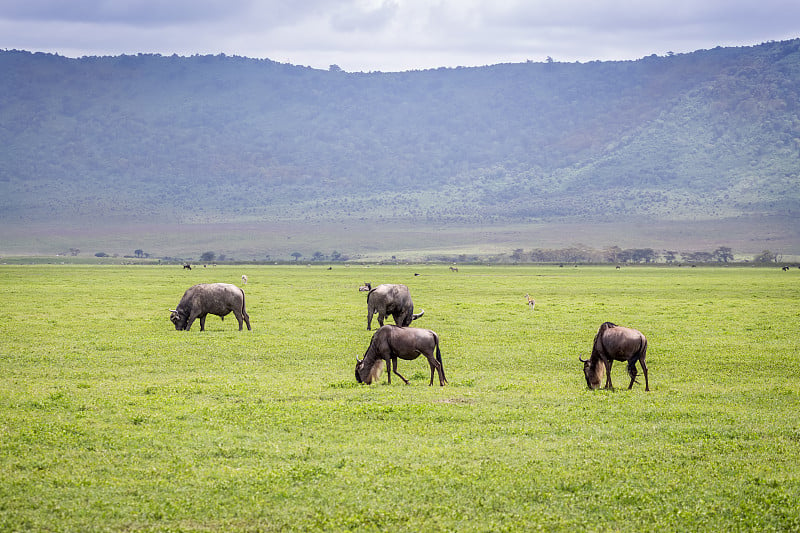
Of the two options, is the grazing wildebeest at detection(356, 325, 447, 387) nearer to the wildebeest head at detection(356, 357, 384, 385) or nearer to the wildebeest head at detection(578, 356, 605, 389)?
the wildebeest head at detection(356, 357, 384, 385)

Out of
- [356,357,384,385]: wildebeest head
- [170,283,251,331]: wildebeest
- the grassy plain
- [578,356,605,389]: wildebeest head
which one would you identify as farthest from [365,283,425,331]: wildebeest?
[578,356,605,389]: wildebeest head

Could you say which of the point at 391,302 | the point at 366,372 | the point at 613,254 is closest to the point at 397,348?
the point at 366,372

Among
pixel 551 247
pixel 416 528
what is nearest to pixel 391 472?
pixel 416 528

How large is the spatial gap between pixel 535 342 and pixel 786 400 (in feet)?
35.8

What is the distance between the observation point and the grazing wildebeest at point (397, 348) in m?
18.9

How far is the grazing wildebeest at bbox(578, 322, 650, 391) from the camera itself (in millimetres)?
18578

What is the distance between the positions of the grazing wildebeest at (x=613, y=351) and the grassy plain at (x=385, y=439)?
557mm

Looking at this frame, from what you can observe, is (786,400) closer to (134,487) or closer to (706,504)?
(706,504)

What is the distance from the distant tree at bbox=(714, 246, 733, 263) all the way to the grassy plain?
5778 inches

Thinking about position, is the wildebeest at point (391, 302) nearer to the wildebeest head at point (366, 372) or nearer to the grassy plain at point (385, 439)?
the grassy plain at point (385, 439)

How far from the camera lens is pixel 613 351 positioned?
61.3 ft

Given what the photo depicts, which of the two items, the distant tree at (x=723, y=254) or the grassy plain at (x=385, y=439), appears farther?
the distant tree at (x=723, y=254)

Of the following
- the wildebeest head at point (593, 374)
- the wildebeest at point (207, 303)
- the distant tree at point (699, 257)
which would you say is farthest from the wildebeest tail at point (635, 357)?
the distant tree at point (699, 257)

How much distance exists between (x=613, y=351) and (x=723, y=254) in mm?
158882
